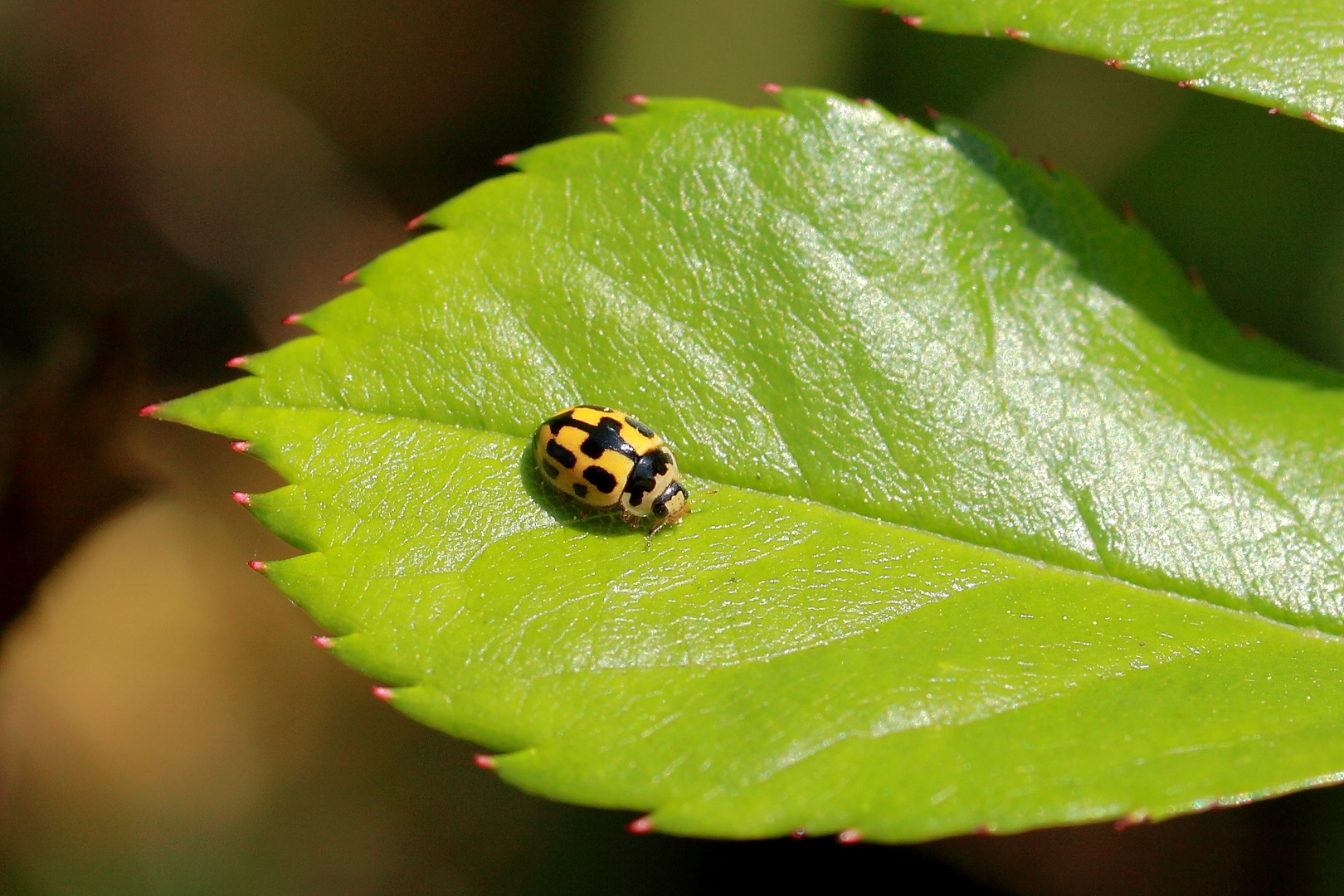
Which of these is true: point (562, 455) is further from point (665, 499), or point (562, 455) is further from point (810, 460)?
point (810, 460)

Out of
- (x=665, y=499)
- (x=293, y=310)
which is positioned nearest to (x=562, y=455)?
(x=665, y=499)

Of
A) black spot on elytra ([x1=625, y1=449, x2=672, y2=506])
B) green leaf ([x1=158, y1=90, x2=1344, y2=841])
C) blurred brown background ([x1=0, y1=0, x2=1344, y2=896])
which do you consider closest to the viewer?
green leaf ([x1=158, y1=90, x2=1344, y2=841])

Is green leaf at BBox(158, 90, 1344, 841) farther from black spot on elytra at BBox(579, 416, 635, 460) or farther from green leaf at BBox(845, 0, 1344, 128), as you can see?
green leaf at BBox(845, 0, 1344, 128)

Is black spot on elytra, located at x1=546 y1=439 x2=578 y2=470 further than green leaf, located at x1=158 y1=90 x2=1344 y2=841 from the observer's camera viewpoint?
Yes

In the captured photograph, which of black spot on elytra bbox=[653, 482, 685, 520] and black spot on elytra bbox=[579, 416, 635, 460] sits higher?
black spot on elytra bbox=[579, 416, 635, 460]

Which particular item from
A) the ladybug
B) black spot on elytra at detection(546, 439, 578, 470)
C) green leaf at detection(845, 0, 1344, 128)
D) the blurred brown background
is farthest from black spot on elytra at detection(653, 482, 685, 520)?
the blurred brown background

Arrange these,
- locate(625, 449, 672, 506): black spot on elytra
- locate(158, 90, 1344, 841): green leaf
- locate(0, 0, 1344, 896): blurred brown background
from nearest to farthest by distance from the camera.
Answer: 1. locate(158, 90, 1344, 841): green leaf
2. locate(625, 449, 672, 506): black spot on elytra
3. locate(0, 0, 1344, 896): blurred brown background

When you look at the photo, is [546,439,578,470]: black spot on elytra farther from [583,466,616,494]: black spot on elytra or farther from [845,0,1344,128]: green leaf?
[845,0,1344,128]: green leaf

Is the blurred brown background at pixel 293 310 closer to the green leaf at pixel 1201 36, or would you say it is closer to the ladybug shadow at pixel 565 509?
the ladybug shadow at pixel 565 509
